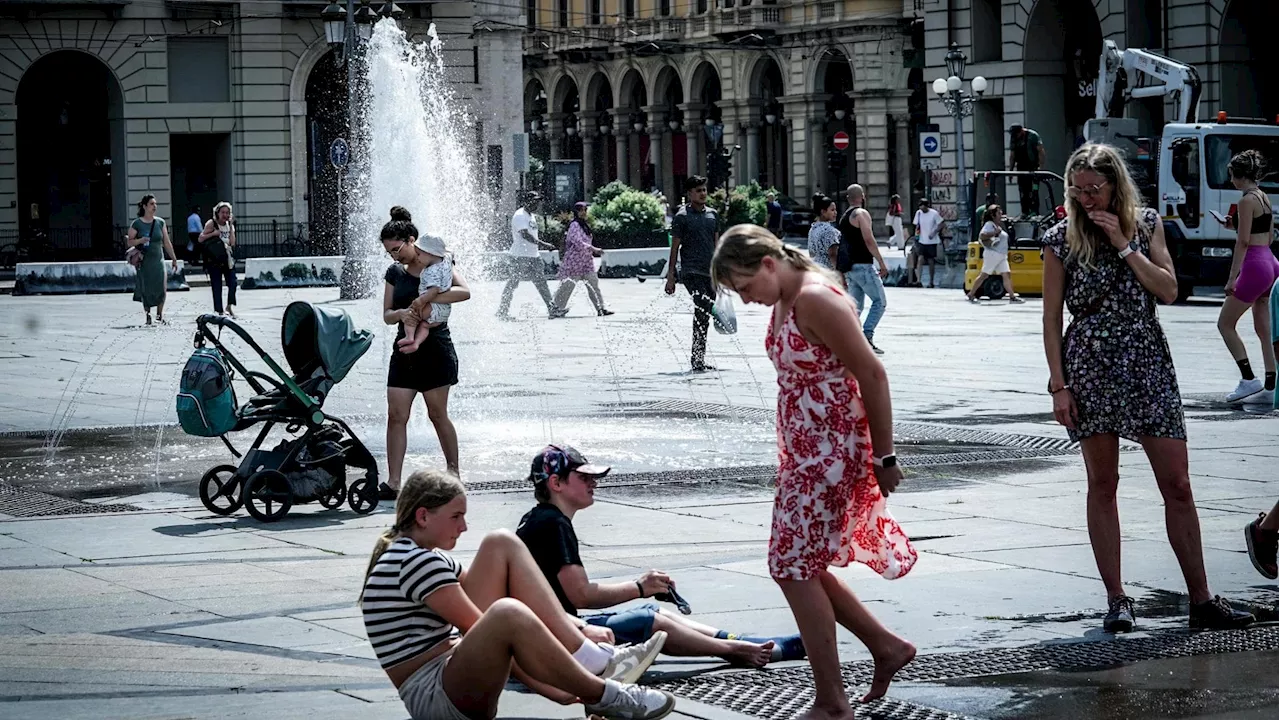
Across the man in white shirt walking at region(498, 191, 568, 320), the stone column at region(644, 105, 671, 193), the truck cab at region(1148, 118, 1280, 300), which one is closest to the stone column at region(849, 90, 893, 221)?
the stone column at region(644, 105, 671, 193)

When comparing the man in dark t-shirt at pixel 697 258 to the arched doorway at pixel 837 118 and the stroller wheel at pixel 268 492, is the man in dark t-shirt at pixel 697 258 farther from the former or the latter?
the arched doorway at pixel 837 118

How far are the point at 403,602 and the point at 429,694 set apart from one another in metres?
0.27

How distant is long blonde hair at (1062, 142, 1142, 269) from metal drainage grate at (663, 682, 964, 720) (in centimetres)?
186

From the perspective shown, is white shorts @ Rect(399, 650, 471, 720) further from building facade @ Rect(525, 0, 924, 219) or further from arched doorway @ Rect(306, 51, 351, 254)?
building facade @ Rect(525, 0, 924, 219)

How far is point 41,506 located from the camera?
1023 centimetres

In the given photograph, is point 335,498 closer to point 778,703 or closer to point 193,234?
point 778,703

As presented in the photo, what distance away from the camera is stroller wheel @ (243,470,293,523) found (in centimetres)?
941

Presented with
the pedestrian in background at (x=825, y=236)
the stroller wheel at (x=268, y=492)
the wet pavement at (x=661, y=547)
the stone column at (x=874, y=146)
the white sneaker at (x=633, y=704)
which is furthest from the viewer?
the stone column at (x=874, y=146)

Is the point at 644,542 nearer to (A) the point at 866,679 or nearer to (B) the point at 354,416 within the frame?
(A) the point at 866,679

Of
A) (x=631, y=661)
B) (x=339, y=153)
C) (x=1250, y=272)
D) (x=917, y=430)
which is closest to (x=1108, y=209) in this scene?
(x=631, y=661)

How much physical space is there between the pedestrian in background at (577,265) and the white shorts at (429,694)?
19.5 metres

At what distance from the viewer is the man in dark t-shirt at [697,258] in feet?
56.9

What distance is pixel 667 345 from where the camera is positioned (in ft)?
69.3

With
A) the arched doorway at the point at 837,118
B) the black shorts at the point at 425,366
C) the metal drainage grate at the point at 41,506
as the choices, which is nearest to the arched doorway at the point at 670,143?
the arched doorway at the point at 837,118
